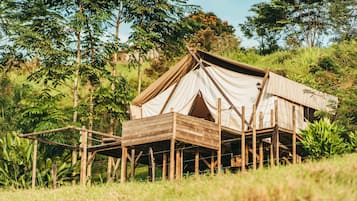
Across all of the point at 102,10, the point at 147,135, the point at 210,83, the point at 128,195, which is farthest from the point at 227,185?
the point at 102,10

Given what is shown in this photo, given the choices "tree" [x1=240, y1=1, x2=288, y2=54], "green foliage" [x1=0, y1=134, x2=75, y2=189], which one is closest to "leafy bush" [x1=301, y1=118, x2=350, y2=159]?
"green foliage" [x1=0, y1=134, x2=75, y2=189]

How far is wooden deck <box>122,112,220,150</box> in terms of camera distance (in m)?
19.9

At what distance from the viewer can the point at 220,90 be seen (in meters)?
23.1

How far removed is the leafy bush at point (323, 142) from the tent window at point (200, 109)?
13.4 feet

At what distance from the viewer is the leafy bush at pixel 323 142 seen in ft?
66.0

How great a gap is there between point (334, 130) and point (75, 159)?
8.97 m

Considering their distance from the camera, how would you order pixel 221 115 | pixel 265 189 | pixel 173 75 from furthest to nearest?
pixel 173 75, pixel 221 115, pixel 265 189

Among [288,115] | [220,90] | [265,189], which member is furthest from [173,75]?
[265,189]

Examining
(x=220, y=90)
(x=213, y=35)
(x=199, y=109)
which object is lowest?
(x=199, y=109)

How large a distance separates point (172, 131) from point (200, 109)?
4.14 metres

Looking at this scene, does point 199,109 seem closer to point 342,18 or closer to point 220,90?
point 220,90

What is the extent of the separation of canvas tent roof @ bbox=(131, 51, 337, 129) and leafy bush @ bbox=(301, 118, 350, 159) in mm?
2107

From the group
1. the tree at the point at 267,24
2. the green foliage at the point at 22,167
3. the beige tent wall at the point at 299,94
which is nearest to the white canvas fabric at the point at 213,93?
the beige tent wall at the point at 299,94

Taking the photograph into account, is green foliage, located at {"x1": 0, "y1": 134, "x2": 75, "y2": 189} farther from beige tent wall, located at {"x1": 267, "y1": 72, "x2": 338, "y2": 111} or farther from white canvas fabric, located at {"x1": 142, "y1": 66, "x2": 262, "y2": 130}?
beige tent wall, located at {"x1": 267, "y1": 72, "x2": 338, "y2": 111}
